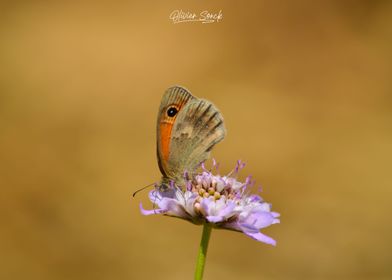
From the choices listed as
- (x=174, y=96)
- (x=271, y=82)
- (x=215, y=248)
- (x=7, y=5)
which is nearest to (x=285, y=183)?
(x=215, y=248)

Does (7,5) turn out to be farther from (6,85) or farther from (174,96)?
(174,96)

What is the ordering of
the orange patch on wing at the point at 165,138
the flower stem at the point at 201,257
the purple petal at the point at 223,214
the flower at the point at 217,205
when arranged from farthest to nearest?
1. the orange patch on wing at the point at 165,138
2. the flower at the point at 217,205
3. the purple petal at the point at 223,214
4. the flower stem at the point at 201,257

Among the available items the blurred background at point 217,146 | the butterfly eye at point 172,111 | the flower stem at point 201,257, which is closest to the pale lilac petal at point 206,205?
the flower stem at point 201,257

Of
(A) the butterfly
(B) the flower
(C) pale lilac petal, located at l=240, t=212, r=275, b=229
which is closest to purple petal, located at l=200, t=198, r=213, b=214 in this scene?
(B) the flower

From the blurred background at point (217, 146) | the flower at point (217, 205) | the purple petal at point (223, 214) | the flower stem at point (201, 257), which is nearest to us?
the flower stem at point (201, 257)

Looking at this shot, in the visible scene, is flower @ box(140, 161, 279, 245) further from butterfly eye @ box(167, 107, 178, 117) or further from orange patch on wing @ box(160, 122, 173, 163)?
butterfly eye @ box(167, 107, 178, 117)

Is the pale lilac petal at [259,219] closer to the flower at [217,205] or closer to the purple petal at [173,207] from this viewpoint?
the flower at [217,205]
